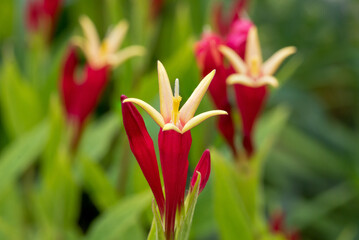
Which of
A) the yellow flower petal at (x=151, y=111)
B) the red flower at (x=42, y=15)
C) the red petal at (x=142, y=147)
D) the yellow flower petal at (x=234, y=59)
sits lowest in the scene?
the red petal at (x=142, y=147)

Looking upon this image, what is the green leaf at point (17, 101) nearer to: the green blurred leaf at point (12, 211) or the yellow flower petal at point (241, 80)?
the green blurred leaf at point (12, 211)

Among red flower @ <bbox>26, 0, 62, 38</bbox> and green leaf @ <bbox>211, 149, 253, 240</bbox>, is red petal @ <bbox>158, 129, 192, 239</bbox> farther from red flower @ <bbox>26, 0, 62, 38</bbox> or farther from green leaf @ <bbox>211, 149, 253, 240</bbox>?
red flower @ <bbox>26, 0, 62, 38</bbox>

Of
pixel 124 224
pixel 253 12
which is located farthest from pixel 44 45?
pixel 253 12

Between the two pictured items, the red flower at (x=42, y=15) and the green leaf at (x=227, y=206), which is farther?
the red flower at (x=42, y=15)

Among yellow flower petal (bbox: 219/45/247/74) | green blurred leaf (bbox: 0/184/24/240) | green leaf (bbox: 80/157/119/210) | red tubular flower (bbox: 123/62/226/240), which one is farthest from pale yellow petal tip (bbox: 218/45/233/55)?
green blurred leaf (bbox: 0/184/24/240)

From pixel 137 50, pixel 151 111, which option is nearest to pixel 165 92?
pixel 151 111

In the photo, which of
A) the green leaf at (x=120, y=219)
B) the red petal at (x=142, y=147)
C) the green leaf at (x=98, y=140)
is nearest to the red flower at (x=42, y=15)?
the green leaf at (x=98, y=140)
